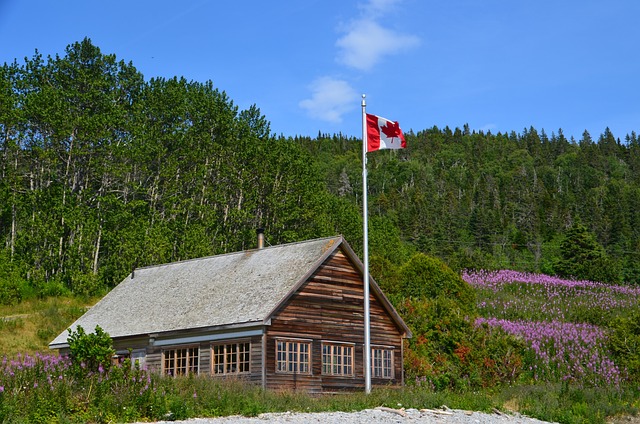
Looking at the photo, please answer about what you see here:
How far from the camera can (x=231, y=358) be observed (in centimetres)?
2873

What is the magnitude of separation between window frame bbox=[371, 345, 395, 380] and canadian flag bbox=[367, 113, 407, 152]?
9.10 m

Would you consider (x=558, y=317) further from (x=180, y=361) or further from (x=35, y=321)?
(x=35, y=321)

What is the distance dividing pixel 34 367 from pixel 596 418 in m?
15.6

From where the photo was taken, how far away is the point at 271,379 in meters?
27.8

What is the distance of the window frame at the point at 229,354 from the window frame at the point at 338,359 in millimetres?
2914

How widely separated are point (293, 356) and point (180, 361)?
4.33 m

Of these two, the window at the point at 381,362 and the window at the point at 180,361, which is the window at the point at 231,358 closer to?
the window at the point at 180,361

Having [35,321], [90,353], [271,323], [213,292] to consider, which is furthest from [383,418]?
[35,321]

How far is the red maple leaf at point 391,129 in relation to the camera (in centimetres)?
2586

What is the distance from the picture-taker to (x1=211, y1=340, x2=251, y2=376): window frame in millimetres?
28172

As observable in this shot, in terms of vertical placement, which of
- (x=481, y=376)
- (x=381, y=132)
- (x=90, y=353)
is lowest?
(x=481, y=376)

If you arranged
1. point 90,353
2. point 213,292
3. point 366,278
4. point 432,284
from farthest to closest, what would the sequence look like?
point 432,284 < point 213,292 < point 366,278 < point 90,353

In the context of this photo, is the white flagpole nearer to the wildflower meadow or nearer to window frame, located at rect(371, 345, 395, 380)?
the wildflower meadow

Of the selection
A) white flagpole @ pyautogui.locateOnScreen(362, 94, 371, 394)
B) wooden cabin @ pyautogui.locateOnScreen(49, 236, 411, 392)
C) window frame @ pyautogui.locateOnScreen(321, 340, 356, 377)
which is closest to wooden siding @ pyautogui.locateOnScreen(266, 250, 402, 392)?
wooden cabin @ pyautogui.locateOnScreen(49, 236, 411, 392)
